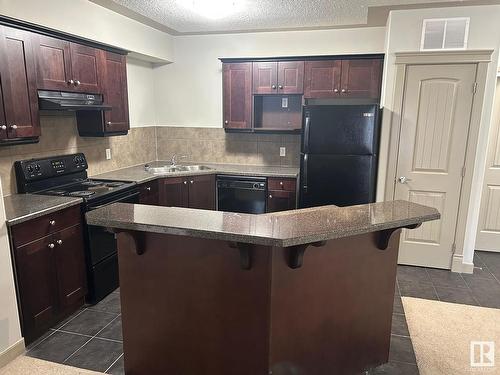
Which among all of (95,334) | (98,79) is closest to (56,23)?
(98,79)

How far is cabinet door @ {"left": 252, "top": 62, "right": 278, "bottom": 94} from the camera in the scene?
174 inches

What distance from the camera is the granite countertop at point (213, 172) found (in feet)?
13.0

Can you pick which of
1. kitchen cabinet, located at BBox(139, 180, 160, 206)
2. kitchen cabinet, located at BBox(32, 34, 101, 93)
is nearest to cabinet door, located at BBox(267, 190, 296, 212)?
kitchen cabinet, located at BBox(139, 180, 160, 206)

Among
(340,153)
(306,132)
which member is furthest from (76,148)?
(340,153)

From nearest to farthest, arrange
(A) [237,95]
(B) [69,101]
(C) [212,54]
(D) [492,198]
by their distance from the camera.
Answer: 1. (B) [69,101]
2. (D) [492,198]
3. (A) [237,95]
4. (C) [212,54]

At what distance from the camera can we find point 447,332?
111 inches

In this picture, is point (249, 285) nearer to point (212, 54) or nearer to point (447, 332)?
point (447, 332)

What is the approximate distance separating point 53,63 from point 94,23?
31.2 inches

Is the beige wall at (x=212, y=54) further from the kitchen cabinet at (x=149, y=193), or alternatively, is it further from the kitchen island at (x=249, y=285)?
the kitchen island at (x=249, y=285)

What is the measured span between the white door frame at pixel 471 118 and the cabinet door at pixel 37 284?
329cm

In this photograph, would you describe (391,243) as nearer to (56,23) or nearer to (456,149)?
(456,149)

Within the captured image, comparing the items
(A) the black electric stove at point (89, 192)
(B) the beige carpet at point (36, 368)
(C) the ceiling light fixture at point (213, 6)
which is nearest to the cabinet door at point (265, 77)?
(C) the ceiling light fixture at point (213, 6)

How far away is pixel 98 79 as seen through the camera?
355 cm

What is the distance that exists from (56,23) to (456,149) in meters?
3.97
